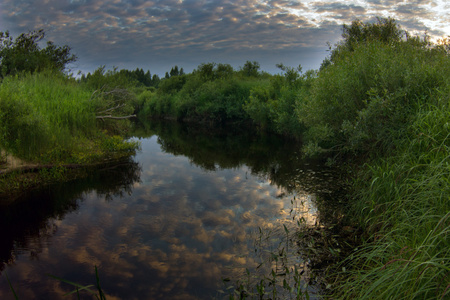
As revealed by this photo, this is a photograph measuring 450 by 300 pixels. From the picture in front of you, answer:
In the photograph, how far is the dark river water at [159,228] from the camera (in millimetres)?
6445

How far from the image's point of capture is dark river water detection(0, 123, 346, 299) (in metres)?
6.45

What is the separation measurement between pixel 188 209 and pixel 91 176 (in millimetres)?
6253

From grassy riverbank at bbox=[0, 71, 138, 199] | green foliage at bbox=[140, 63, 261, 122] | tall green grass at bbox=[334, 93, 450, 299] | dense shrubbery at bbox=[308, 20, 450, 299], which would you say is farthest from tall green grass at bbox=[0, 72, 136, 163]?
green foliage at bbox=[140, 63, 261, 122]

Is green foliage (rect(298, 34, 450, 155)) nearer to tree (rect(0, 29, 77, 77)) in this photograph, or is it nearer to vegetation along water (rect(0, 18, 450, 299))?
vegetation along water (rect(0, 18, 450, 299))

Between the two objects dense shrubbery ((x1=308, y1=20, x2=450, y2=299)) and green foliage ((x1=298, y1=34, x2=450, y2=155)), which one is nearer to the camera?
dense shrubbery ((x1=308, y1=20, x2=450, y2=299))

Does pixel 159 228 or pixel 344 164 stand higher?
pixel 344 164

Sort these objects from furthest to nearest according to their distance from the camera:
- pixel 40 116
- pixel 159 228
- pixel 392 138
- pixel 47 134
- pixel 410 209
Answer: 1. pixel 47 134
2. pixel 40 116
3. pixel 159 228
4. pixel 392 138
5. pixel 410 209

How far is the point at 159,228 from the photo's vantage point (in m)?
8.94

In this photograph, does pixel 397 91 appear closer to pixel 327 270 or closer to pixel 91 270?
pixel 327 270

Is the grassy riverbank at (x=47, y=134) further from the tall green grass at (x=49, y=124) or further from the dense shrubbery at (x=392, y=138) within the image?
the dense shrubbery at (x=392, y=138)

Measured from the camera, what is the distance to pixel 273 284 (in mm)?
5859

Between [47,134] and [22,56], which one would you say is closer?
[47,134]

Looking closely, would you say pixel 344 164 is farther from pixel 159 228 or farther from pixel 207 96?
pixel 207 96

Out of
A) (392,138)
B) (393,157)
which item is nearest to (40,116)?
(393,157)
